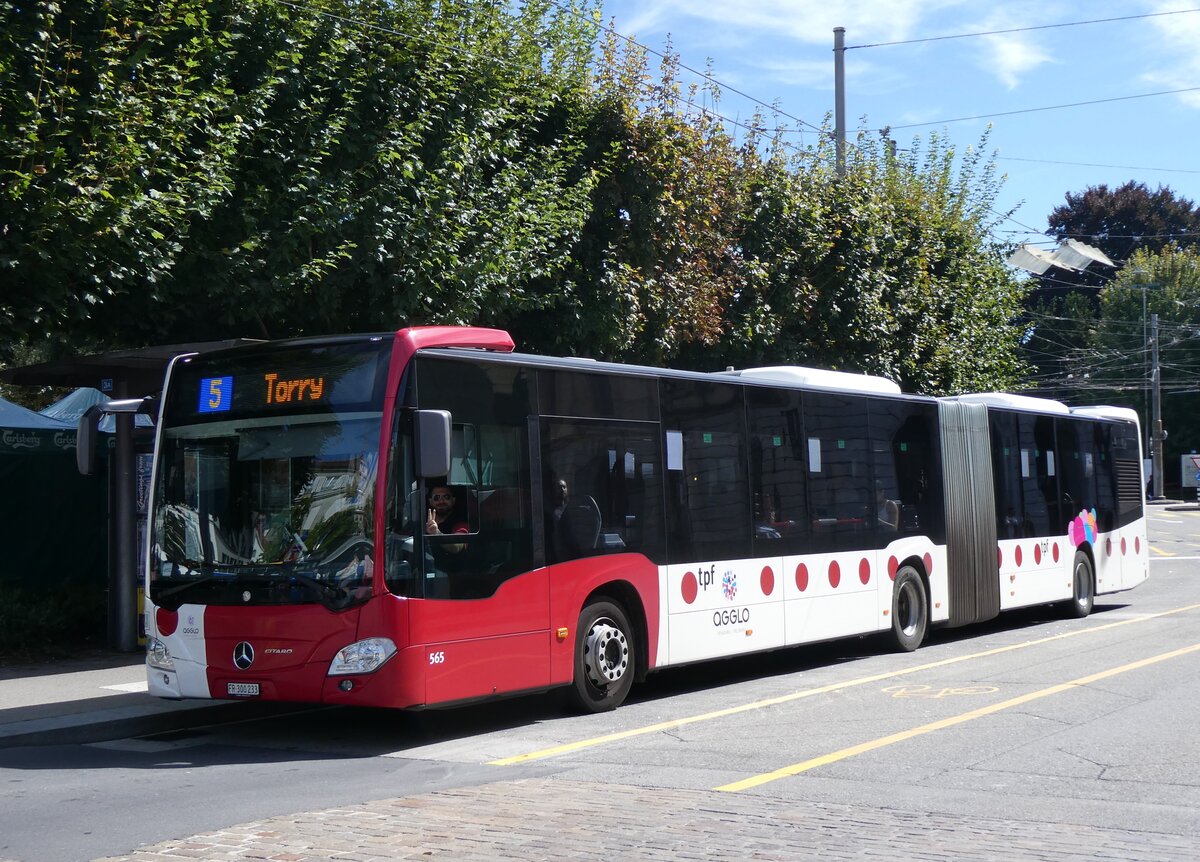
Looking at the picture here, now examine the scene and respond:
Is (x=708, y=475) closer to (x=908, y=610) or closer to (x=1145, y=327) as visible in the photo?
(x=908, y=610)

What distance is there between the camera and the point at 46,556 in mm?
17250

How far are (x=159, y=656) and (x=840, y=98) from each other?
21439 millimetres

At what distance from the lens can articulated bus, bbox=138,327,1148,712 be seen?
977 cm

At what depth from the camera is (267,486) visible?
1011 cm

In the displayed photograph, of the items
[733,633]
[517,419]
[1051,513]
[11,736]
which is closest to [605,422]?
[517,419]

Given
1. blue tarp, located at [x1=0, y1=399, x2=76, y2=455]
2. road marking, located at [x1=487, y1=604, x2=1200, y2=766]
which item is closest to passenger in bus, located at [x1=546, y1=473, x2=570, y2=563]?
road marking, located at [x1=487, y1=604, x2=1200, y2=766]

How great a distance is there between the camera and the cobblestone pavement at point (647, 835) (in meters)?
6.45

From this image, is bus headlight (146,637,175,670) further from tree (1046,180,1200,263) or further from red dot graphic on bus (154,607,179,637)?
tree (1046,180,1200,263)

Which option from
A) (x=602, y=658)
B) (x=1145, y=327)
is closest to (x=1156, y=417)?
(x=1145, y=327)

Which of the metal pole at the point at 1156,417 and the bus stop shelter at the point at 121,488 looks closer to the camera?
the bus stop shelter at the point at 121,488

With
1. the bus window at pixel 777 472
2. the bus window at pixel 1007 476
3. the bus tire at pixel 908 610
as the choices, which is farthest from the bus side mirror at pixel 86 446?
the bus window at pixel 1007 476

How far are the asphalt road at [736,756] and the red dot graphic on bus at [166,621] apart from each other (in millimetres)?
913

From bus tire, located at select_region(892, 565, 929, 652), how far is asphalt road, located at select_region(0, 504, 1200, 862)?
5.14 feet

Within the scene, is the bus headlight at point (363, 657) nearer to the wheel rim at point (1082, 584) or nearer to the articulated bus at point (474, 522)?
the articulated bus at point (474, 522)
